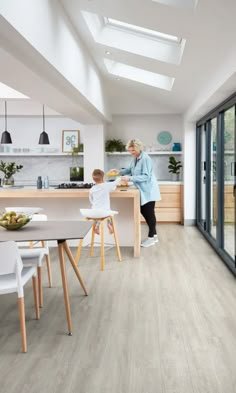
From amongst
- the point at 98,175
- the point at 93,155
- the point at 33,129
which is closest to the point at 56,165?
the point at 33,129

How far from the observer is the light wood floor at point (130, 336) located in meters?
2.70

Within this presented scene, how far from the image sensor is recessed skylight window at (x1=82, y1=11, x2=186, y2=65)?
5508 millimetres

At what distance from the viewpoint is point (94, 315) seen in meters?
3.89

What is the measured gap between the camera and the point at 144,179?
6625mm

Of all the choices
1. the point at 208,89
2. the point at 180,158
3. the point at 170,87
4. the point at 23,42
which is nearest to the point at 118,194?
the point at 208,89

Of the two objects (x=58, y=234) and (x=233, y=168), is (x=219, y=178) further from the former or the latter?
(x=58, y=234)

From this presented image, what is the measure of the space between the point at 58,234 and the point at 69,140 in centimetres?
673

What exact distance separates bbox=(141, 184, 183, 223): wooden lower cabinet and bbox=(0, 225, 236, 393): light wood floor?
3.99 meters

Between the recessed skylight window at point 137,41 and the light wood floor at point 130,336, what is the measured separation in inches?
103

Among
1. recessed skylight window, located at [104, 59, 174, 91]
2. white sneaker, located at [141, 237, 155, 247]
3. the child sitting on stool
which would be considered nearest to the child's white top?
the child sitting on stool

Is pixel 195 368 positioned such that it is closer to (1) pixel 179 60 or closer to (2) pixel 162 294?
(2) pixel 162 294

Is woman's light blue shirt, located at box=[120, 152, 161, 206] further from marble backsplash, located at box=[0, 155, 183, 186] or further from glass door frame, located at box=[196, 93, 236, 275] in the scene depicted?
marble backsplash, located at box=[0, 155, 183, 186]

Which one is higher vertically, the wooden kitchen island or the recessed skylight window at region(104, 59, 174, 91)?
the recessed skylight window at region(104, 59, 174, 91)

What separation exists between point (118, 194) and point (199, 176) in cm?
306
